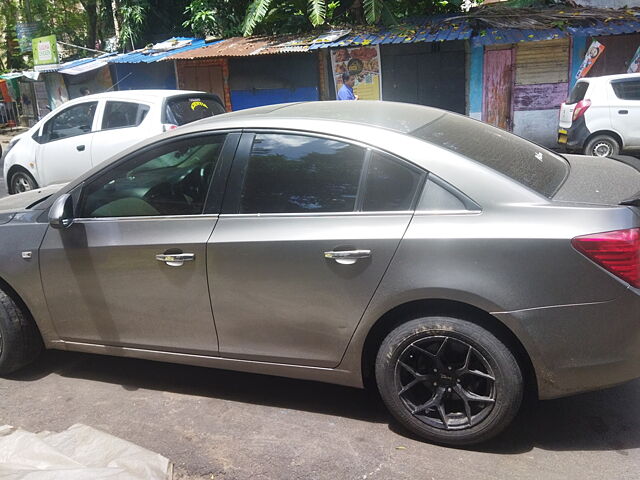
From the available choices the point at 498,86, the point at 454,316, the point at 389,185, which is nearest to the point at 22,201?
the point at 389,185

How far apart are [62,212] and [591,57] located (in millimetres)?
13375

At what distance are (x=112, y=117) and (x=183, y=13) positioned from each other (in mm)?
11005

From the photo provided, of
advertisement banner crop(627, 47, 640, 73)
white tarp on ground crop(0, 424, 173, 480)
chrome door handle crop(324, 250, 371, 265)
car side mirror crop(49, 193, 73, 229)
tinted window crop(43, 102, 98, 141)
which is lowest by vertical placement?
white tarp on ground crop(0, 424, 173, 480)

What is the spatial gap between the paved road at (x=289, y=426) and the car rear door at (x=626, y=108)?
364 inches

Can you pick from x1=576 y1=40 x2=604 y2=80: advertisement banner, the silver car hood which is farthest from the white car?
x1=576 y1=40 x2=604 y2=80: advertisement banner

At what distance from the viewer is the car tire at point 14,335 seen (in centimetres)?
368

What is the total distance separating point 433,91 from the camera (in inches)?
587

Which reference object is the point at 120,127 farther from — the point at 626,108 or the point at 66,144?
the point at 626,108

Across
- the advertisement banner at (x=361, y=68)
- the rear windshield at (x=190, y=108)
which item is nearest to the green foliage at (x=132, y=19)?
the advertisement banner at (x=361, y=68)

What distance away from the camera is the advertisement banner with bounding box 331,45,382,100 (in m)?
14.4

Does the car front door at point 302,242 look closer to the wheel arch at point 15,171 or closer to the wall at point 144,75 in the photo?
the wheel arch at point 15,171

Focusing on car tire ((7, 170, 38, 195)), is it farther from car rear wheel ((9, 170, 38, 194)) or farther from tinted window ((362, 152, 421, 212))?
tinted window ((362, 152, 421, 212))

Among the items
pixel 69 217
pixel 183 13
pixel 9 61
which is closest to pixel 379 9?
pixel 183 13

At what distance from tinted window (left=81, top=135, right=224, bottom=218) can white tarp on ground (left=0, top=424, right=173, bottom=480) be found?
1197 millimetres
